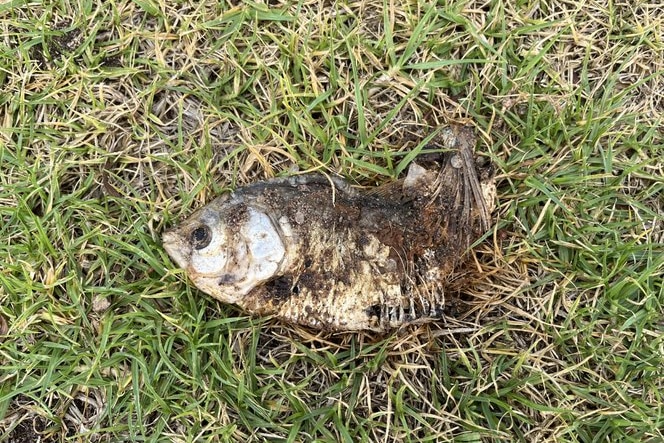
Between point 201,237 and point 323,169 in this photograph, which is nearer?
point 201,237

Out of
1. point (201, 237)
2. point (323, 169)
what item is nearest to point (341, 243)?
point (323, 169)

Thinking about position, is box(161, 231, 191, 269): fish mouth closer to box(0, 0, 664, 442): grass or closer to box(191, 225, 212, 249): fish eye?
box(191, 225, 212, 249): fish eye

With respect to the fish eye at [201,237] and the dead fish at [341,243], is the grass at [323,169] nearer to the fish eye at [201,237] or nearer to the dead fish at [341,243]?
the dead fish at [341,243]

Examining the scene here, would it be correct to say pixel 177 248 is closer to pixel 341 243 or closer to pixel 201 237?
pixel 201 237

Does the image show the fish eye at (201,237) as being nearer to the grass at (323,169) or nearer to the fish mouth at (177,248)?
the fish mouth at (177,248)

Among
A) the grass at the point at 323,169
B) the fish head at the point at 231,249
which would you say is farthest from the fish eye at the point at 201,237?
the grass at the point at 323,169

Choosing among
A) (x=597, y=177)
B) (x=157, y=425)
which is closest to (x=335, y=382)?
(x=157, y=425)

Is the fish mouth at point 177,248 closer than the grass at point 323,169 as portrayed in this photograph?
Yes

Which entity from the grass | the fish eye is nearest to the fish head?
the fish eye

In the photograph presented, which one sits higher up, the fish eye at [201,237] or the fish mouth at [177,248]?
the fish eye at [201,237]
